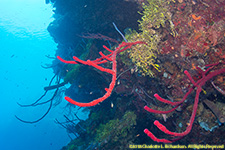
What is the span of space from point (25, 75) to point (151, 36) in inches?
3441

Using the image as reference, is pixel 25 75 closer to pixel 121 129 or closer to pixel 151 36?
pixel 121 129

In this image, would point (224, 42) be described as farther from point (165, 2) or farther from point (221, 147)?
point (221, 147)

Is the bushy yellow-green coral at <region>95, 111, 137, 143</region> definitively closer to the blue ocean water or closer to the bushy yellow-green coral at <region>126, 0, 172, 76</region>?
the bushy yellow-green coral at <region>126, 0, 172, 76</region>

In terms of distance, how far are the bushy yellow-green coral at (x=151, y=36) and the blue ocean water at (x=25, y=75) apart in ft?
127

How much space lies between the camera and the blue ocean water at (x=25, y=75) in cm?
3999

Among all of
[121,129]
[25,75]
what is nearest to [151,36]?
[121,129]

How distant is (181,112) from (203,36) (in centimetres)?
187

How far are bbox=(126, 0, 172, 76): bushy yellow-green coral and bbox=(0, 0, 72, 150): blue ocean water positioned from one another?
1530 inches

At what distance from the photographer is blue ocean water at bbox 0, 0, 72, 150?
39991 mm

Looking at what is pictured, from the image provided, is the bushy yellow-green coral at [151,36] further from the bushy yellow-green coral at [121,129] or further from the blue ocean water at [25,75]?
the blue ocean water at [25,75]

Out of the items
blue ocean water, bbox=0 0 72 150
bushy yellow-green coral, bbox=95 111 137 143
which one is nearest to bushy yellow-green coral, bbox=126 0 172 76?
bushy yellow-green coral, bbox=95 111 137 143

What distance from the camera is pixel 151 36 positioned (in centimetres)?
325

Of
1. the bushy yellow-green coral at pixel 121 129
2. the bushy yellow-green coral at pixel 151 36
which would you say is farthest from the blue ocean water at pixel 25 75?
the bushy yellow-green coral at pixel 151 36

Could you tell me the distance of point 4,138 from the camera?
4319cm
